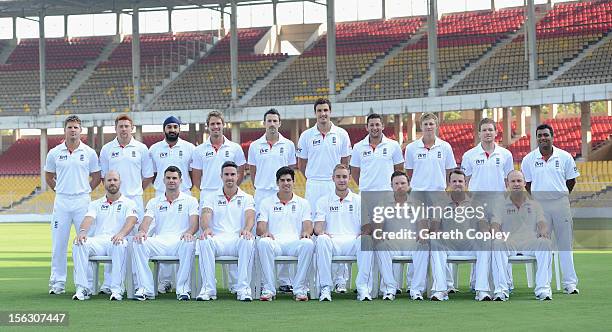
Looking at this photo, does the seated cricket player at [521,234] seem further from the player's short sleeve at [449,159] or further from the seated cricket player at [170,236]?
the seated cricket player at [170,236]

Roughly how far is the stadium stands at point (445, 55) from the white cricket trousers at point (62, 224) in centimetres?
2829

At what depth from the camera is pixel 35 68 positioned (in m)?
51.4

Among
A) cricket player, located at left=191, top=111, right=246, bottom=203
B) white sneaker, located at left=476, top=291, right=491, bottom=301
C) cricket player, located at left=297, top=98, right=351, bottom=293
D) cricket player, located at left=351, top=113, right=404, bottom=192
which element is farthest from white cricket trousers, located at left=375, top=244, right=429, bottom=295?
cricket player, located at left=191, top=111, right=246, bottom=203

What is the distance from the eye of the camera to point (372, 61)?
146 ft

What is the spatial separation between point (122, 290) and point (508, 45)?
32.3m

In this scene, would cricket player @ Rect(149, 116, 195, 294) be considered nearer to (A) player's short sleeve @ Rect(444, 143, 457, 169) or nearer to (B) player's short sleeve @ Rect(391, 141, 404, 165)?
(B) player's short sleeve @ Rect(391, 141, 404, 165)

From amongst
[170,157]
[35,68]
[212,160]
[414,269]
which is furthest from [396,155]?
[35,68]

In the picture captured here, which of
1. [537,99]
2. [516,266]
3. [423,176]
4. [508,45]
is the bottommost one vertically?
[516,266]

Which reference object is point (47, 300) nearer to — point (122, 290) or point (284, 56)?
point (122, 290)

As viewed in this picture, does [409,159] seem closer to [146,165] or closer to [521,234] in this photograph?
[521,234]

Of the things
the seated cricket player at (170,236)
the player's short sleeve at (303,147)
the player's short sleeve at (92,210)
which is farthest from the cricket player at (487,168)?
the player's short sleeve at (92,210)

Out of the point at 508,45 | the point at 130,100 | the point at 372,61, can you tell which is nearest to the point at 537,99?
the point at 508,45

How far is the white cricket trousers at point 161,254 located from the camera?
1177 cm

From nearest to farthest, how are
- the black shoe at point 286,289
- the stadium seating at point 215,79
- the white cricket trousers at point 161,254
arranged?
the white cricket trousers at point 161,254
the black shoe at point 286,289
the stadium seating at point 215,79
